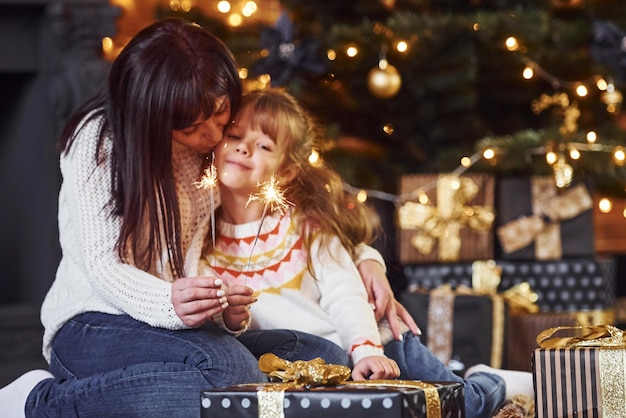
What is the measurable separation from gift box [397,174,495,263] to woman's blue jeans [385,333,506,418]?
933 mm

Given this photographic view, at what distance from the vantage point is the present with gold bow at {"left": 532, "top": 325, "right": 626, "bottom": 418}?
1274 millimetres

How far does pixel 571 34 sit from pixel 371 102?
576 millimetres

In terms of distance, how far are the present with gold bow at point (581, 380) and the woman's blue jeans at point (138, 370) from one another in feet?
1.33

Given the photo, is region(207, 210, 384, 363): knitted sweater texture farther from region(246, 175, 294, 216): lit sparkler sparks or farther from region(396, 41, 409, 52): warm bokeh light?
region(396, 41, 409, 52): warm bokeh light

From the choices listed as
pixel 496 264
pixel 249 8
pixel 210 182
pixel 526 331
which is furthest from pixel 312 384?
pixel 249 8

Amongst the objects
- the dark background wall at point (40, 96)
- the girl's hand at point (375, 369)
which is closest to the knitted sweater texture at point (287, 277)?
the girl's hand at point (375, 369)

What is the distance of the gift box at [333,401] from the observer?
1.14 m

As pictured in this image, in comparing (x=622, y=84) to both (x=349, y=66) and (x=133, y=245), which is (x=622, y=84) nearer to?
(x=349, y=66)

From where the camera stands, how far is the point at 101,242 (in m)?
1.48

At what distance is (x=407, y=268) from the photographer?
8.55 feet

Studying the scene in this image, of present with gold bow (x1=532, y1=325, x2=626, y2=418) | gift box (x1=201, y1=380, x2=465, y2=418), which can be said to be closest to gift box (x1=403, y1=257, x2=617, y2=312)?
present with gold bow (x1=532, y1=325, x2=626, y2=418)

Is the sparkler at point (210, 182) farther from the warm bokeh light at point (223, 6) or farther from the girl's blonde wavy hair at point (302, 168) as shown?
the warm bokeh light at point (223, 6)

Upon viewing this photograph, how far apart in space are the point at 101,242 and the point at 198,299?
220 mm

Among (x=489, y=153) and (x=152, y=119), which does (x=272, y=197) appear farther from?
(x=489, y=153)
